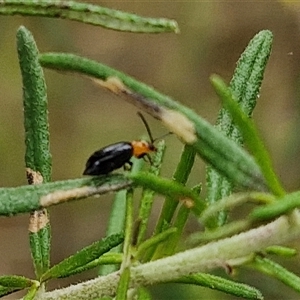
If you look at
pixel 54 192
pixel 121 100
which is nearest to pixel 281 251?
pixel 54 192

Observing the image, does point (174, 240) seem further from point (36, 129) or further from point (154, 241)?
point (36, 129)

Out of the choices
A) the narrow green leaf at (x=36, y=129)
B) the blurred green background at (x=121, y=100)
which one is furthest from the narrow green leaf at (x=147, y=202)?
the blurred green background at (x=121, y=100)

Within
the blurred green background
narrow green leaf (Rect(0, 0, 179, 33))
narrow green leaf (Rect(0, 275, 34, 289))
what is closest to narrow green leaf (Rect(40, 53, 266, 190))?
narrow green leaf (Rect(0, 0, 179, 33))

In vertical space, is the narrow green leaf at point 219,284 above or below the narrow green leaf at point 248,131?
below

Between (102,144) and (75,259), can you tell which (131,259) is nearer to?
(75,259)

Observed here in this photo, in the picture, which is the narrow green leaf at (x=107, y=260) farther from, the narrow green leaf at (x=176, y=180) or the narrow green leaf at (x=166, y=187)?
the narrow green leaf at (x=166, y=187)

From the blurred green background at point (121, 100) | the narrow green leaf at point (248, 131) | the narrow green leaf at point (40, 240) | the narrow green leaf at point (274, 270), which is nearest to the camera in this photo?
the narrow green leaf at point (248, 131)

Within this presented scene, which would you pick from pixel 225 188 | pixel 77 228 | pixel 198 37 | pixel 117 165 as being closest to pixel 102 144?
pixel 77 228
